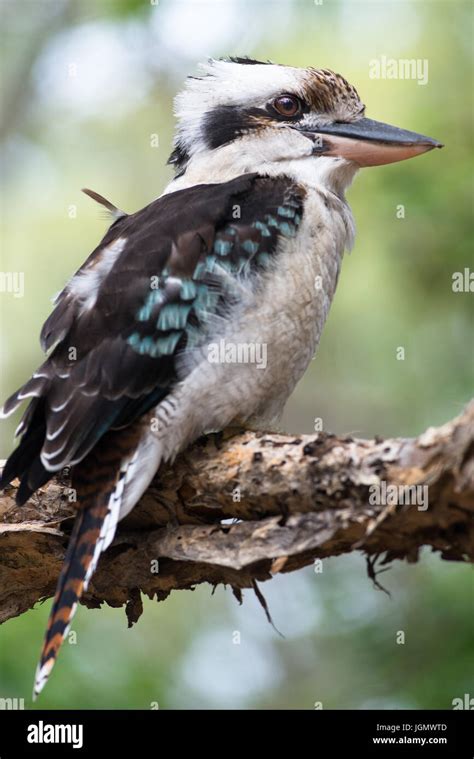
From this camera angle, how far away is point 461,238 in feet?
18.1

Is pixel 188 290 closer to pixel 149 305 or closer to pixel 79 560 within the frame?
pixel 149 305

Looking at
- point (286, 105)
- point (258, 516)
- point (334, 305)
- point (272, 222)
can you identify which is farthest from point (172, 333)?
→ point (334, 305)

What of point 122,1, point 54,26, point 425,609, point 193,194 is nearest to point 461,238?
point 425,609

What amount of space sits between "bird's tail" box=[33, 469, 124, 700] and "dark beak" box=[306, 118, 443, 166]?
1.45 m

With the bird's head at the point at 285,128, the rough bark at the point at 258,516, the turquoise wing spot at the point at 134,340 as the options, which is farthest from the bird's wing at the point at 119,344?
the bird's head at the point at 285,128

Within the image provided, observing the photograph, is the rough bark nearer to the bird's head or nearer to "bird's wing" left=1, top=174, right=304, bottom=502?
"bird's wing" left=1, top=174, right=304, bottom=502

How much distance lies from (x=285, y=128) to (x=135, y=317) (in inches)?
41.7

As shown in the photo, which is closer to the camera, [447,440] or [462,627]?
[447,440]

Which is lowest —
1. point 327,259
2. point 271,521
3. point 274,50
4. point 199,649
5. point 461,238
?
point 199,649

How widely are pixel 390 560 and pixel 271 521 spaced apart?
340 mm

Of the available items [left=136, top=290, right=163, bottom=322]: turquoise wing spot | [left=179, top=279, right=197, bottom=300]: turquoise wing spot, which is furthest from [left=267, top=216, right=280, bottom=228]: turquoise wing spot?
[left=136, top=290, right=163, bottom=322]: turquoise wing spot

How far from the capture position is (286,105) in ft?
12.7

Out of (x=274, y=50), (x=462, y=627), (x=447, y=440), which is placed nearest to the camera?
(x=447, y=440)

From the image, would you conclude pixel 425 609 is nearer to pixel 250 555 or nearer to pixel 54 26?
pixel 250 555
